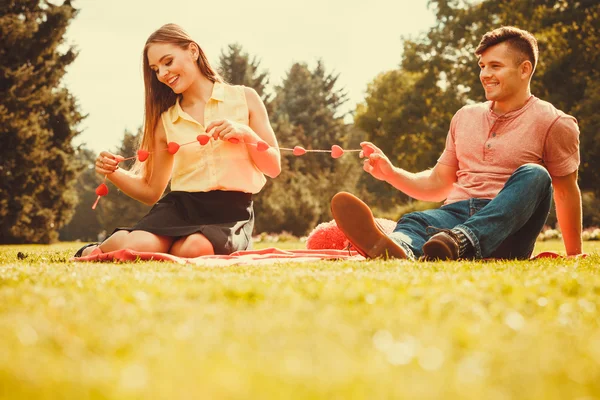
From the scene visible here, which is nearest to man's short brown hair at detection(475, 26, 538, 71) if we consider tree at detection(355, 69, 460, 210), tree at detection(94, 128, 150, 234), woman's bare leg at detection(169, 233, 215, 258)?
woman's bare leg at detection(169, 233, 215, 258)

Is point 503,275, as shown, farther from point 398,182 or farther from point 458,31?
point 458,31

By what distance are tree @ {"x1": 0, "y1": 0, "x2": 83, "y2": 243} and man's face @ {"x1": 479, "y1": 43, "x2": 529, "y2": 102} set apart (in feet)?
64.5

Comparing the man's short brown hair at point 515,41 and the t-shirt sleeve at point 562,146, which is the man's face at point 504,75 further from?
the t-shirt sleeve at point 562,146

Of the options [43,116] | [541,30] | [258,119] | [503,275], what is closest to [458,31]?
[541,30]

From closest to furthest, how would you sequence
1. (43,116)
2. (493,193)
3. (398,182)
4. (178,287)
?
(178,287)
(493,193)
(398,182)
(43,116)

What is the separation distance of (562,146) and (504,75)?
0.62m

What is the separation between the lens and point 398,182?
445 cm

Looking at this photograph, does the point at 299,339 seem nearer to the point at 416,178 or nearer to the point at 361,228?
the point at 361,228

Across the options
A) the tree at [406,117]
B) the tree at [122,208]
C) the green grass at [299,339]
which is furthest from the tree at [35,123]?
the green grass at [299,339]

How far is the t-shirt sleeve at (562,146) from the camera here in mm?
4086

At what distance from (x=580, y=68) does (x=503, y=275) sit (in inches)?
1015

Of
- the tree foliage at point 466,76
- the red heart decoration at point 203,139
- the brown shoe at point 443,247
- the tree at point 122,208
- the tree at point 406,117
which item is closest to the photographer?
the brown shoe at point 443,247

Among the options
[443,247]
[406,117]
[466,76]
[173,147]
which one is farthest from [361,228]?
[406,117]

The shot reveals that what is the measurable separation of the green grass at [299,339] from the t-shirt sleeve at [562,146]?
6.09ft
